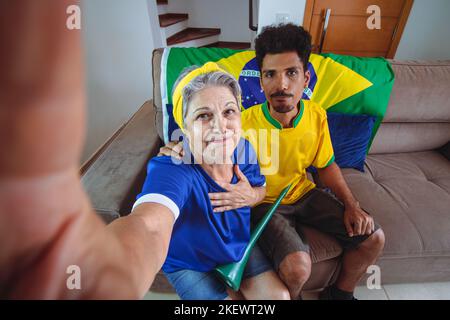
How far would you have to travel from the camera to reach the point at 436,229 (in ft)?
3.01

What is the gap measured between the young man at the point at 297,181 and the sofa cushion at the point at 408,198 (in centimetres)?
17

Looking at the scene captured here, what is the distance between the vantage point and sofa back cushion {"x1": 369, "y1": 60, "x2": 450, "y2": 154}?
1178mm

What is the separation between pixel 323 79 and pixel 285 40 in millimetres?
380

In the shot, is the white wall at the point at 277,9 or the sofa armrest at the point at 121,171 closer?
the sofa armrest at the point at 121,171

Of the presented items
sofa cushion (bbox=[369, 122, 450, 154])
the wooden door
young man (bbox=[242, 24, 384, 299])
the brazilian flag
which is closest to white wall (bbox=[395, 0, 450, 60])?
the wooden door

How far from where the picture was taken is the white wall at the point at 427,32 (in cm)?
170

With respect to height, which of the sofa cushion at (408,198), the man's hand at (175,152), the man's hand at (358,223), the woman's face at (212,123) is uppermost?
the woman's face at (212,123)

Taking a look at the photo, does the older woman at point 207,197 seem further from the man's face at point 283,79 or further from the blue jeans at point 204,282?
the man's face at point 283,79

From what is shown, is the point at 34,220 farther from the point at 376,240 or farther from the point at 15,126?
the point at 376,240

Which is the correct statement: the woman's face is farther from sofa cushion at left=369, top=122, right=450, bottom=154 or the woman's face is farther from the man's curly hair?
sofa cushion at left=369, top=122, right=450, bottom=154

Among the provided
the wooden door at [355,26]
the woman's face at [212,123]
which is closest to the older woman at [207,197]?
the woman's face at [212,123]

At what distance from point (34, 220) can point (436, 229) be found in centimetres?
133
